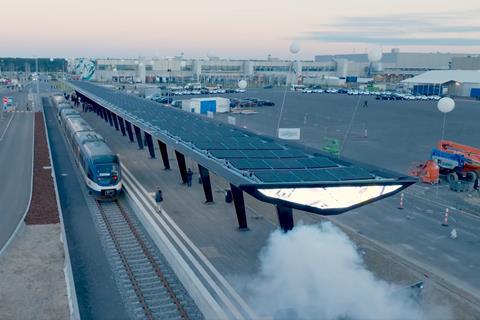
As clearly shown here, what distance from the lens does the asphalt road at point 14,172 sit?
22291 mm

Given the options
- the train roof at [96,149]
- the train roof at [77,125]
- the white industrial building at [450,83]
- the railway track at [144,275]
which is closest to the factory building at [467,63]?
the white industrial building at [450,83]

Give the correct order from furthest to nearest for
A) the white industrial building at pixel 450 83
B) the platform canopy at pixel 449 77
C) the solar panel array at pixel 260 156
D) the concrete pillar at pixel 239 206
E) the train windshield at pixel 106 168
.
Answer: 1. the platform canopy at pixel 449 77
2. the white industrial building at pixel 450 83
3. the train windshield at pixel 106 168
4. the concrete pillar at pixel 239 206
5. the solar panel array at pixel 260 156

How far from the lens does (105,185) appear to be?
2531 centimetres

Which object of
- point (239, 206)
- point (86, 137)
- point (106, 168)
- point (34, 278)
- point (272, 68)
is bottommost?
point (34, 278)

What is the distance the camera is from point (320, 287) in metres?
14.5

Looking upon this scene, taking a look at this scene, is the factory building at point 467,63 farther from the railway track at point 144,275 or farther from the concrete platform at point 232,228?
the railway track at point 144,275

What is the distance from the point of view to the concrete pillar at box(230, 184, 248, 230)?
2027 centimetres

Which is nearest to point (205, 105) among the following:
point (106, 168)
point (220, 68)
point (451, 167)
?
point (451, 167)

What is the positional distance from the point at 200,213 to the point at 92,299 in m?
9.19

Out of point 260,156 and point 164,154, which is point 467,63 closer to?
point 164,154

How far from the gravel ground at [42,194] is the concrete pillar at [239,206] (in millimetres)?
8522

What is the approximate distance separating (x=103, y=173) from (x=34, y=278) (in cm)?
1010

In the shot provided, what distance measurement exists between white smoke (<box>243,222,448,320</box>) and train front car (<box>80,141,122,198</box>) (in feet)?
38.5

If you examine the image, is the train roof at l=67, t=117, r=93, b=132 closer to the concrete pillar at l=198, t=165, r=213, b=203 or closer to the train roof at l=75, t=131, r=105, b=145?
the train roof at l=75, t=131, r=105, b=145
